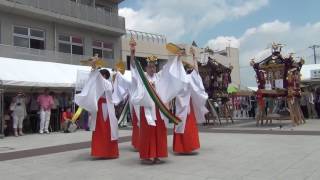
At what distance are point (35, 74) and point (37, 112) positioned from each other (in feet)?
6.02

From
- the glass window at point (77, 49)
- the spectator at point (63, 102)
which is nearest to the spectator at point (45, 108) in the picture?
the spectator at point (63, 102)

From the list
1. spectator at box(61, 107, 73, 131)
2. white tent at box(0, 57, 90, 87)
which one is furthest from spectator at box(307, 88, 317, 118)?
spectator at box(61, 107, 73, 131)

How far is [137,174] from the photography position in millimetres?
7258

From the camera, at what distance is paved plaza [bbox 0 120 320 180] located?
6.99 metres

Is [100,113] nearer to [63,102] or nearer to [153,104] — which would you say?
[153,104]

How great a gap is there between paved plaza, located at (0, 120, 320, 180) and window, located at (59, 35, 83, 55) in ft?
59.0

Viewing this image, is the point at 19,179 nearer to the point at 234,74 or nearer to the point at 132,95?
the point at 132,95

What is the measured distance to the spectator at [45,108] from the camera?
57.6 ft

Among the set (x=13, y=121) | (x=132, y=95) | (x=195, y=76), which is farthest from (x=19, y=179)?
(x=13, y=121)

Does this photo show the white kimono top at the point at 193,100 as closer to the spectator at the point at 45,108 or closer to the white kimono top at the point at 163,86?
the white kimono top at the point at 163,86

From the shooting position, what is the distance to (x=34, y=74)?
17.2 meters

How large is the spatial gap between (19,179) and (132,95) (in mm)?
2565

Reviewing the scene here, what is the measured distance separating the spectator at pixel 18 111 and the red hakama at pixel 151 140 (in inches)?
381

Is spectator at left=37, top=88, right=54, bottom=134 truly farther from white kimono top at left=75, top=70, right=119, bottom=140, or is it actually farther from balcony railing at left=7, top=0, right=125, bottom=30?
balcony railing at left=7, top=0, right=125, bottom=30
